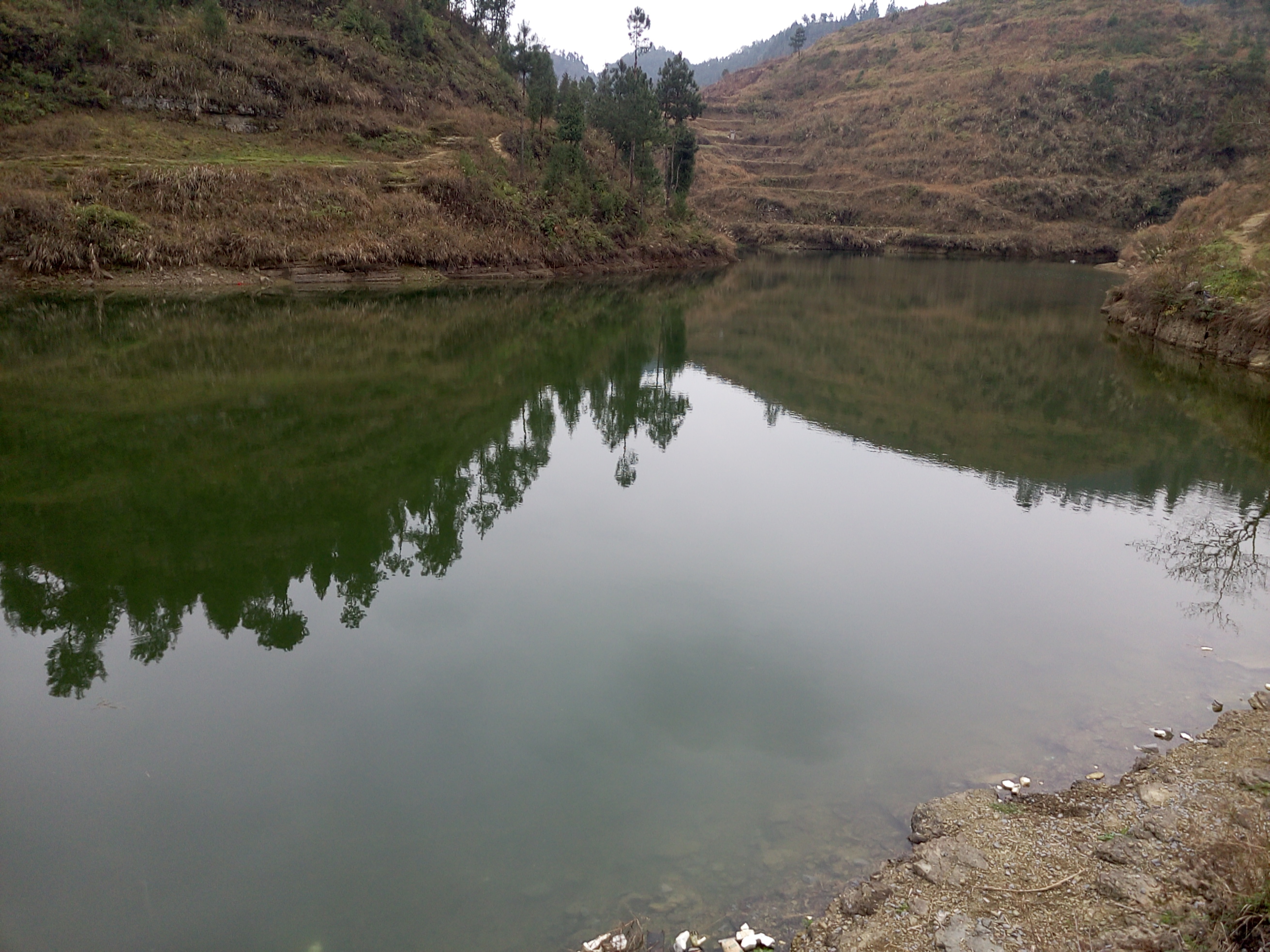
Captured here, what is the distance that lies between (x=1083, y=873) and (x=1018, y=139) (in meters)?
85.5

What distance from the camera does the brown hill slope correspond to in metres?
68.1

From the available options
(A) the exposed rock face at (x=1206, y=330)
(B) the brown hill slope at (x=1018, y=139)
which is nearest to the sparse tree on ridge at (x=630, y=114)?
(B) the brown hill slope at (x=1018, y=139)

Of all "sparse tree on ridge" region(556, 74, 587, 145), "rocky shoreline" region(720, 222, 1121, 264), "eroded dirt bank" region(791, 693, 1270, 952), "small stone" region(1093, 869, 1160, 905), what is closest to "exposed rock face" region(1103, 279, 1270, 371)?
"eroded dirt bank" region(791, 693, 1270, 952)

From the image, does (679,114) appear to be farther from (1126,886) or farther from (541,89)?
(1126,886)

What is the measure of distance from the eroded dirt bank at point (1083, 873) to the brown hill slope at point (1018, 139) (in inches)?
2656

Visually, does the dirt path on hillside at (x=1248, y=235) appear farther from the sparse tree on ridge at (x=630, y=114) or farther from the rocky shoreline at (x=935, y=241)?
the rocky shoreline at (x=935, y=241)

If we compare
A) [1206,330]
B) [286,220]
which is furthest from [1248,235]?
[286,220]

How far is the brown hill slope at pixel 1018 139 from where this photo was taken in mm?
68125

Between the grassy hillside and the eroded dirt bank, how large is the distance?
33.8 metres

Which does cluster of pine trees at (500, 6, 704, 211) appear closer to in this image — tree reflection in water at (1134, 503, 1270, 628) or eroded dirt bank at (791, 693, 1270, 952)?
tree reflection in water at (1134, 503, 1270, 628)

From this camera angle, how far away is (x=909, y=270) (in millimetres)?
52156

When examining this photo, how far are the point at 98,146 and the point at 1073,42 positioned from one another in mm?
95356

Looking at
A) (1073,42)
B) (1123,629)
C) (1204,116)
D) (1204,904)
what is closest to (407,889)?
(1204,904)

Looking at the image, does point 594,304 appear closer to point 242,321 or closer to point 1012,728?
point 242,321
